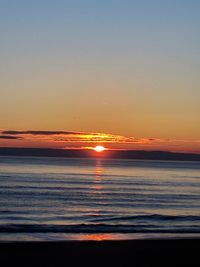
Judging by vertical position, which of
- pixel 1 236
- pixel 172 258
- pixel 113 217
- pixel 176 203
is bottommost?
pixel 172 258

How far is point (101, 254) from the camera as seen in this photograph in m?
16.8

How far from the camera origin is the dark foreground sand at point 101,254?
51.1 feet

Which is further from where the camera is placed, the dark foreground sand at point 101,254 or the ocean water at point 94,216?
the ocean water at point 94,216

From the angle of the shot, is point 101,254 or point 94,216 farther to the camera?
point 94,216

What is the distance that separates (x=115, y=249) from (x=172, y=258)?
1.96 m

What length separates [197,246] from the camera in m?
19.3

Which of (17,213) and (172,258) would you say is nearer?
(172,258)

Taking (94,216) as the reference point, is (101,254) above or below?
below

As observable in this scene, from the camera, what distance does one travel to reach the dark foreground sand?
51.1ft

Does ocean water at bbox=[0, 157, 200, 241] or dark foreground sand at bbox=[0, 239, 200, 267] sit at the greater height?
ocean water at bbox=[0, 157, 200, 241]

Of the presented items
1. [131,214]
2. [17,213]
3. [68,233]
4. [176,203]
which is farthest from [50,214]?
[176,203]

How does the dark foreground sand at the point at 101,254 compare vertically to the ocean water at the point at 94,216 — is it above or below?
below

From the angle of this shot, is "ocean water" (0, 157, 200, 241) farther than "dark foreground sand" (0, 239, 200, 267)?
Yes

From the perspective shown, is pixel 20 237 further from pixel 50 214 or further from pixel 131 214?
pixel 131 214
